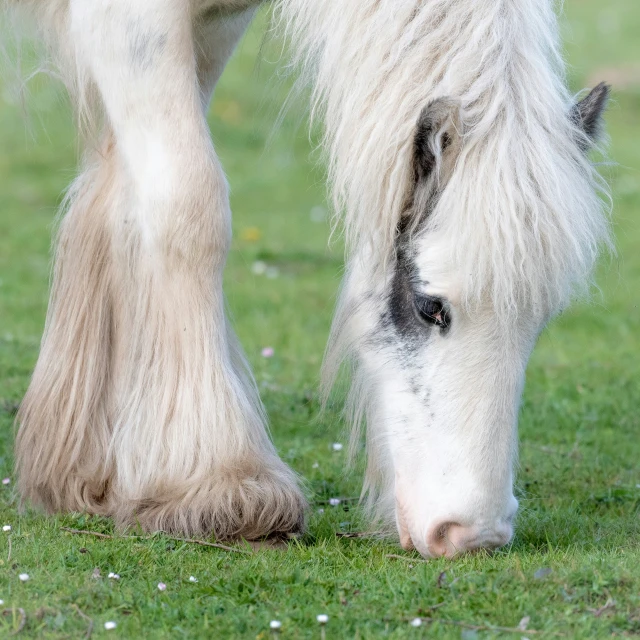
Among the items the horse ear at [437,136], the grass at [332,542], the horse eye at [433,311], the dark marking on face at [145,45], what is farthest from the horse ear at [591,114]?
the dark marking on face at [145,45]

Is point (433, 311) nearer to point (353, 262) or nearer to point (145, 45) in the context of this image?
point (353, 262)

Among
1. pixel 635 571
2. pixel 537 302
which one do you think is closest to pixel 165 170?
pixel 537 302

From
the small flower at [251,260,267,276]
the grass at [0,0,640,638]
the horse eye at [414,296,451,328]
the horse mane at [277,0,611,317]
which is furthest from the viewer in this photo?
the small flower at [251,260,267,276]

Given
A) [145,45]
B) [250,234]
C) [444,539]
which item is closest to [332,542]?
[444,539]

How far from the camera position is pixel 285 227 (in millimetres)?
11273

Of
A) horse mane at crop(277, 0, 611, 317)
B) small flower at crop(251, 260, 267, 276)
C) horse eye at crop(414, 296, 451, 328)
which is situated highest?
horse mane at crop(277, 0, 611, 317)

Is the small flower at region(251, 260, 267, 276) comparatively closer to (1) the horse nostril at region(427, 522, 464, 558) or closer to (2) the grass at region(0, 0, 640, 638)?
(2) the grass at region(0, 0, 640, 638)

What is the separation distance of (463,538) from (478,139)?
110cm

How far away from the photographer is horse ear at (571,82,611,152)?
3.37 m

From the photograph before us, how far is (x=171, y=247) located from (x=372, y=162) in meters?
0.69

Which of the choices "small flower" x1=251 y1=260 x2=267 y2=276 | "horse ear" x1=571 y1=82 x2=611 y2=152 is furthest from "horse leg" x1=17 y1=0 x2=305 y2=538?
"small flower" x1=251 y1=260 x2=267 y2=276

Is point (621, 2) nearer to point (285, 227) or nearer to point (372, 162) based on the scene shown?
point (285, 227)

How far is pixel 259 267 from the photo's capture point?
9.37 m

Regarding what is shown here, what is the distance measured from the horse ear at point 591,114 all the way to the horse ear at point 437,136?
38 cm
